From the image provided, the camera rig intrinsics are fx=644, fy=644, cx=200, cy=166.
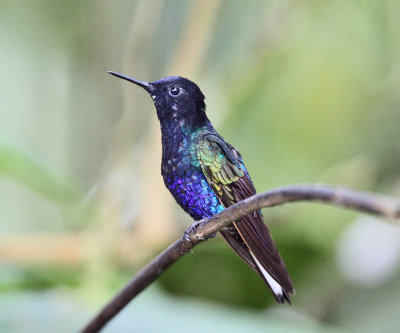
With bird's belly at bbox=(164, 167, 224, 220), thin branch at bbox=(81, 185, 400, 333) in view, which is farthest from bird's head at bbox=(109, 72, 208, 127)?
thin branch at bbox=(81, 185, 400, 333)

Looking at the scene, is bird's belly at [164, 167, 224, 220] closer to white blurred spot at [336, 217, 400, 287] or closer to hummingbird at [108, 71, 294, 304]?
hummingbird at [108, 71, 294, 304]

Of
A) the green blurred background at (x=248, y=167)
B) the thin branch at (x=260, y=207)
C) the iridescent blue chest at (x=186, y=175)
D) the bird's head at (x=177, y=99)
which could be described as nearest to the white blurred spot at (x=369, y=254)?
the green blurred background at (x=248, y=167)

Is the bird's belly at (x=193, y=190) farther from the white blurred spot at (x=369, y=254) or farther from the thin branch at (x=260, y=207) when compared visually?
the white blurred spot at (x=369, y=254)

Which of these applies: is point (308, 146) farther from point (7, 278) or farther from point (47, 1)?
point (47, 1)

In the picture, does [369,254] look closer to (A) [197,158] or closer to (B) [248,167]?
(B) [248,167]

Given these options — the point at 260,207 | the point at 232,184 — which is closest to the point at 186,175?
the point at 232,184

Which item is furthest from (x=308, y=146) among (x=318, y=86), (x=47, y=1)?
(x=47, y=1)
